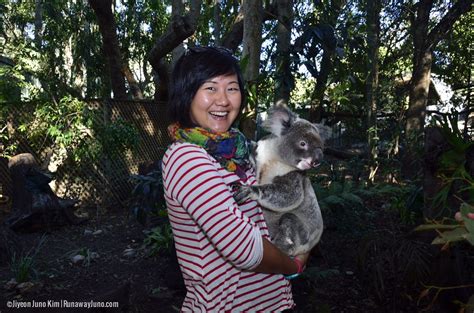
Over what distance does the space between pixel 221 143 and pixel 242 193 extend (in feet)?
0.85

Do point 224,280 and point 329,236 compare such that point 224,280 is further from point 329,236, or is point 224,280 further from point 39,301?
point 329,236

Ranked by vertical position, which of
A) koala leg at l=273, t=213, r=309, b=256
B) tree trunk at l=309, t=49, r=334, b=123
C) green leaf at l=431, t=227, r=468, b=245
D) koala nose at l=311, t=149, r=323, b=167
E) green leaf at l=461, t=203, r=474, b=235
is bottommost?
koala leg at l=273, t=213, r=309, b=256

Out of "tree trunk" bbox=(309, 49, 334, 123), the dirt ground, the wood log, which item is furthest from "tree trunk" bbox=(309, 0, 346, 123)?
the wood log

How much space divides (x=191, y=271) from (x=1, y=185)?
6309 millimetres

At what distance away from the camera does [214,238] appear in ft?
3.80

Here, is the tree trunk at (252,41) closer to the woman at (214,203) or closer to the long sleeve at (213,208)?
the woman at (214,203)

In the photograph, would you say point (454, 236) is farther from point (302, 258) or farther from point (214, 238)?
point (302, 258)

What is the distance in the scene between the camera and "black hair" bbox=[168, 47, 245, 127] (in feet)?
4.47

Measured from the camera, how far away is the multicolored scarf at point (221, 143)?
1.31 meters

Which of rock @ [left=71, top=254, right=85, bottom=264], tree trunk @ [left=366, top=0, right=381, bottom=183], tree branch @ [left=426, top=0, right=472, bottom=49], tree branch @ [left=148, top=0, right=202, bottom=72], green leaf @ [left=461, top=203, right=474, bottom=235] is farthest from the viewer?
tree trunk @ [left=366, top=0, right=381, bottom=183]

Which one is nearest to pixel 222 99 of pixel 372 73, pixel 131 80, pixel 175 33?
pixel 175 33

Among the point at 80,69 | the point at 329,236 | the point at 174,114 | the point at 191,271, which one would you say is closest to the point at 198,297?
the point at 191,271

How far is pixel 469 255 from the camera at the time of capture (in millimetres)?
3484

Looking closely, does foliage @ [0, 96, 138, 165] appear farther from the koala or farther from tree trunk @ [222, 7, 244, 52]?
the koala
